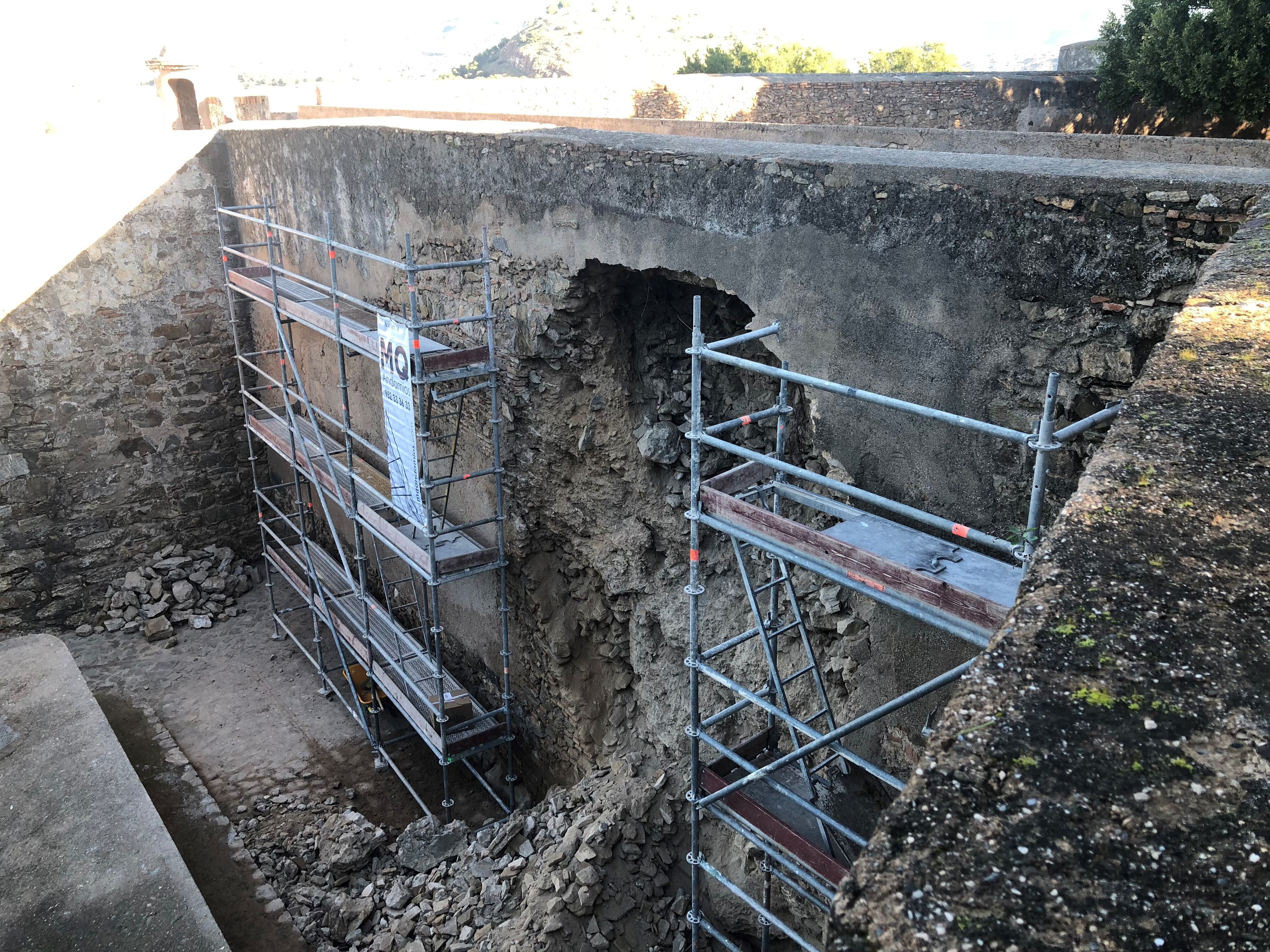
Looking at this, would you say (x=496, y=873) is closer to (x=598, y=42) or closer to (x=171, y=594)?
(x=171, y=594)

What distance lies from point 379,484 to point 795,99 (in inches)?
414

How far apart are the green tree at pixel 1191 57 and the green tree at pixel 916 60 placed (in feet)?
61.9

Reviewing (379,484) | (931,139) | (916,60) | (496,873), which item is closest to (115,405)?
(379,484)

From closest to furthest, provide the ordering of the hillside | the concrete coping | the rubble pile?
the concrete coping
the rubble pile
the hillside

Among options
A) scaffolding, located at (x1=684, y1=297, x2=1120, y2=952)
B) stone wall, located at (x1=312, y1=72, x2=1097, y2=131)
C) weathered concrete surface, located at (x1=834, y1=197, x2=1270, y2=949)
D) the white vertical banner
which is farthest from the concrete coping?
stone wall, located at (x1=312, y1=72, x2=1097, y2=131)

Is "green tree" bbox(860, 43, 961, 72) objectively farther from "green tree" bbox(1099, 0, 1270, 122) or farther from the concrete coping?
the concrete coping

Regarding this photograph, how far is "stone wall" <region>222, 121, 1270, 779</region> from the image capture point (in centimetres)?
354

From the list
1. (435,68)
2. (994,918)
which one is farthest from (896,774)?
(435,68)

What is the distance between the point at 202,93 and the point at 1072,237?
1184cm

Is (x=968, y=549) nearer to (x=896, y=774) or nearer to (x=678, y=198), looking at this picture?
(x=896, y=774)

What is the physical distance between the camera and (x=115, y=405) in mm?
9492

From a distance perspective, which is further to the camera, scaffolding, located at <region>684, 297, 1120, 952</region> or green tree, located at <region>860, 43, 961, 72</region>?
green tree, located at <region>860, 43, 961, 72</region>

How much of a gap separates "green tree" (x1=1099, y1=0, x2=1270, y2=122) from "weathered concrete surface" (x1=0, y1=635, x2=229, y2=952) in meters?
12.8

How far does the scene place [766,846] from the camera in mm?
3957
